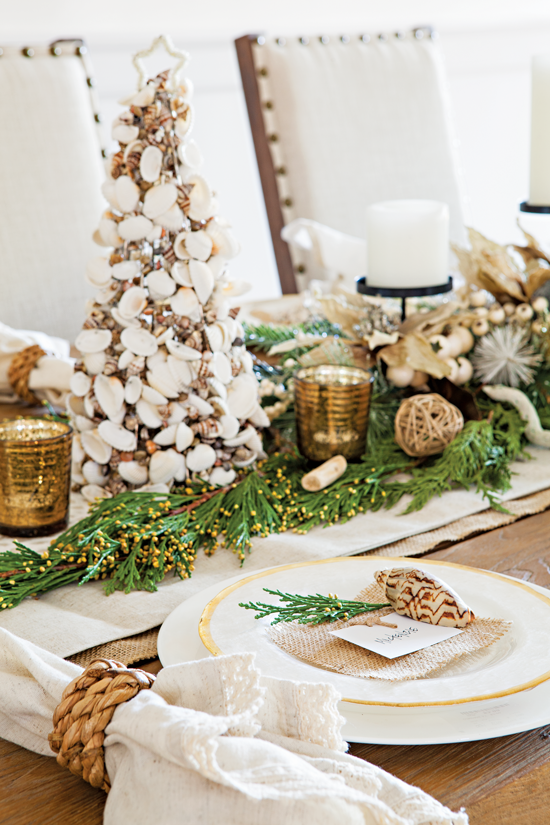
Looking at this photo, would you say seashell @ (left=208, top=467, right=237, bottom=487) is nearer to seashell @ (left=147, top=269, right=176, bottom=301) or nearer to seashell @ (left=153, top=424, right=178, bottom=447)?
seashell @ (left=153, top=424, right=178, bottom=447)

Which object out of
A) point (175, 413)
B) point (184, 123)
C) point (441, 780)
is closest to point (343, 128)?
point (184, 123)

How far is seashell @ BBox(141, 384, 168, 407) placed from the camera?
76cm

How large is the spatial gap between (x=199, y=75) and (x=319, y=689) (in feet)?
8.59

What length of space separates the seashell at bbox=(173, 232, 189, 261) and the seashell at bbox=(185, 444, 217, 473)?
0.18m

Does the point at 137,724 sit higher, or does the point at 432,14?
the point at 432,14

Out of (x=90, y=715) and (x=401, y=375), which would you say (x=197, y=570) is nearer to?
(x=90, y=715)

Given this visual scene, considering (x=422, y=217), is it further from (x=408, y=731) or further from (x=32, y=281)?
(x=32, y=281)

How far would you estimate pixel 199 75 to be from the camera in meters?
2.70

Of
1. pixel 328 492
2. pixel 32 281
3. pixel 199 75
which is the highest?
pixel 199 75

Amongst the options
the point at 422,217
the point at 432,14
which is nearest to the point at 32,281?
the point at 422,217

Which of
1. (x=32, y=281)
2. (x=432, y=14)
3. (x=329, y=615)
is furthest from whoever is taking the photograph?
(x=432, y=14)

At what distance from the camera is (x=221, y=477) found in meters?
0.78

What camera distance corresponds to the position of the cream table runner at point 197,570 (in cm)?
56

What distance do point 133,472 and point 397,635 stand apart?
0.35m
